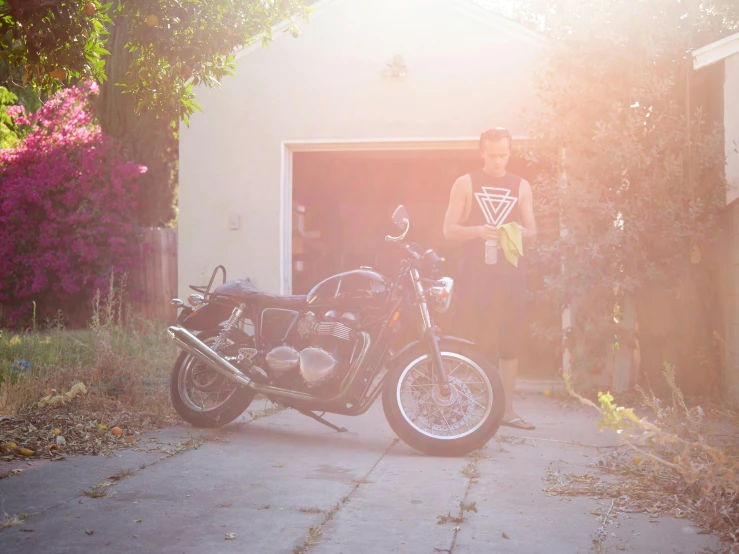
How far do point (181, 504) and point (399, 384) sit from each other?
1.54 metres

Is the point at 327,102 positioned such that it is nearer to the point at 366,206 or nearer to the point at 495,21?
the point at 495,21

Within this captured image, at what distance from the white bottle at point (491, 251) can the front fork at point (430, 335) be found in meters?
0.72

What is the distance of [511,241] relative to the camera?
17.5 ft

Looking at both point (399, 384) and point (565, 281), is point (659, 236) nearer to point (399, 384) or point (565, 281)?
point (565, 281)

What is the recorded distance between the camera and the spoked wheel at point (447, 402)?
4703 millimetres

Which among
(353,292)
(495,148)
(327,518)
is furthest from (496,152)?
(327,518)

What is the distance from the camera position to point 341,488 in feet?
13.1

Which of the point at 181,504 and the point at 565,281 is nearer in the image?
the point at 181,504

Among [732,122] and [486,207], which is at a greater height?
[732,122]

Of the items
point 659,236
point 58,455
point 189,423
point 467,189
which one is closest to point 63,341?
point 189,423

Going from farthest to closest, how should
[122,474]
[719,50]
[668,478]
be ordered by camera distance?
→ [719,50] < [122,474] < [668,478]

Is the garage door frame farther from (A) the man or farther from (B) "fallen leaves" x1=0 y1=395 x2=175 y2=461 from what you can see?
(B) "fallen leaves" x1=0 y1=395 x2=175 y2=461

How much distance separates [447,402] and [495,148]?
5.78ft

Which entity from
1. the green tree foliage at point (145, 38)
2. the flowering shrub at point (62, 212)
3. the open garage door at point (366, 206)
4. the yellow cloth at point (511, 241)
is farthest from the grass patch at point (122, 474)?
the flowering shrub at point (62, 212)
